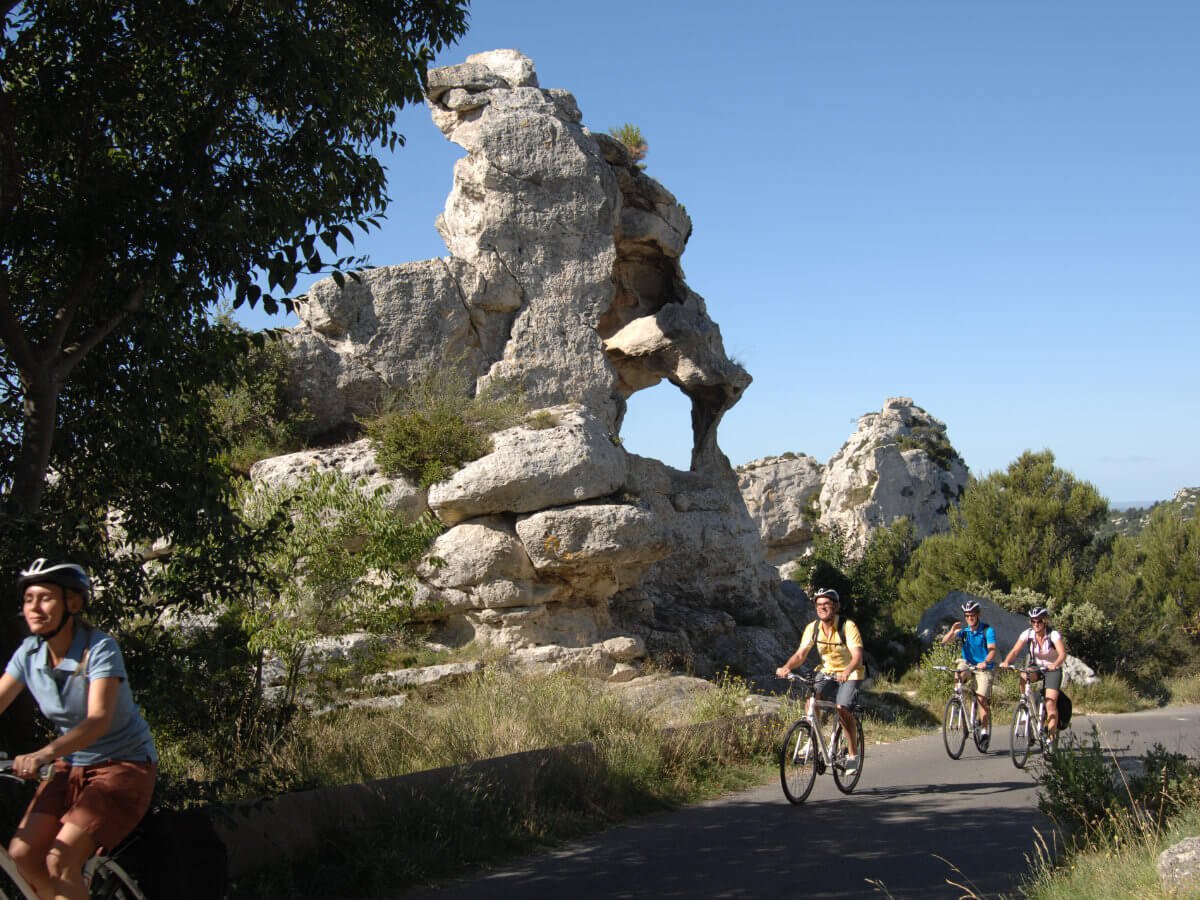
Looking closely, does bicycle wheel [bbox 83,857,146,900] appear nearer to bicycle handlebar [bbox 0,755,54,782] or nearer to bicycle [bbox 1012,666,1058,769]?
bicycle handlebar [bbox 0,755,54,782]

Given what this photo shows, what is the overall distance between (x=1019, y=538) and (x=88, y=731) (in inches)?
1218

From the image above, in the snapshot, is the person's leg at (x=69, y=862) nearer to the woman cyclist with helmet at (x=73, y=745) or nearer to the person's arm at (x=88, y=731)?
the woman cyclist with helmet at (x=73, y=745)

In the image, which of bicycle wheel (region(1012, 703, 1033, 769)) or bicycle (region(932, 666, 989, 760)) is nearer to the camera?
bicycle wheel (region(1012, 703, 1033, 769))

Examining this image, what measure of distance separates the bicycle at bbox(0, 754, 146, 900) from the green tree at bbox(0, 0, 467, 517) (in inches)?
100

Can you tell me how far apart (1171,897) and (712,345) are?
20.5 metres

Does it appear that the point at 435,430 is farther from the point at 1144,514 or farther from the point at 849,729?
the point at 1144,514

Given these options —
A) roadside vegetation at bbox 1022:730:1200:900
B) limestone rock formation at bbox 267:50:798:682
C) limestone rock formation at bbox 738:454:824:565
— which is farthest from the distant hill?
roadside vegetation at bbox 1022:730:1200:900

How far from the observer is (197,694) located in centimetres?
830

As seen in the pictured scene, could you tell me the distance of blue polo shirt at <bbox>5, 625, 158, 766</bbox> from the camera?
15.1 feet

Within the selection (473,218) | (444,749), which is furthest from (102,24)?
(473,218)

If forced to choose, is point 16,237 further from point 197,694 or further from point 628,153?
point 628,153

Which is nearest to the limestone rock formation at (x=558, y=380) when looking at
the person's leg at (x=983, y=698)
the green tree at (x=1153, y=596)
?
the person's leg at (x=983, y=698)

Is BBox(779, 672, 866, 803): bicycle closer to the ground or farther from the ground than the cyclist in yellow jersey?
closer to the ground

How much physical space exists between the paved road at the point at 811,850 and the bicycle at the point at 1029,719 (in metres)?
1.24
